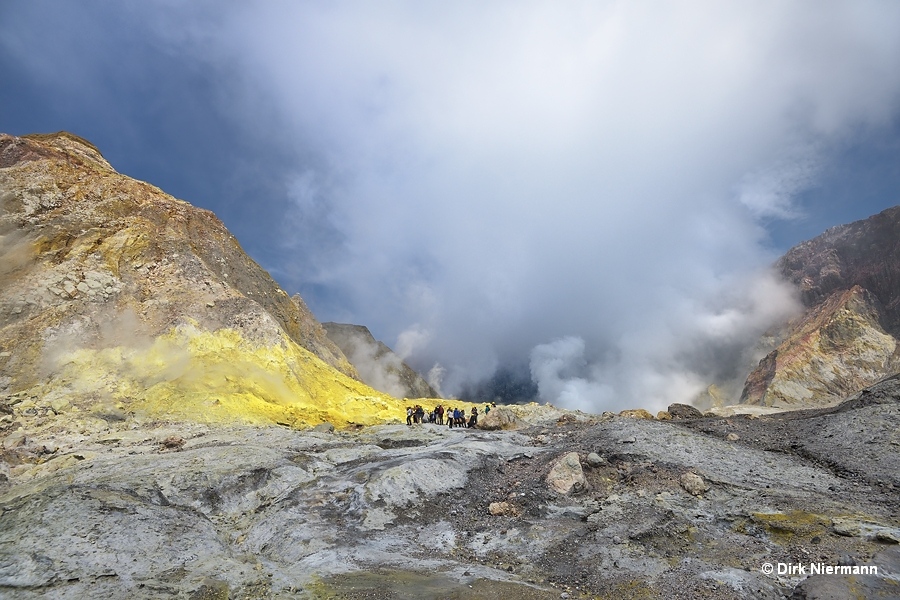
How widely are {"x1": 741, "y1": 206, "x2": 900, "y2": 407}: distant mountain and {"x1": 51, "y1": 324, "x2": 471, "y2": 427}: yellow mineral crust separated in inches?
2832

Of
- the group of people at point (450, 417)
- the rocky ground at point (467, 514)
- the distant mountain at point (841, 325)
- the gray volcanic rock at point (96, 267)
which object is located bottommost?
the rocky ground at point (467, 514)

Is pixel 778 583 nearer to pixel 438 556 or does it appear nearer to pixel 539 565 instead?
pixel 539 565

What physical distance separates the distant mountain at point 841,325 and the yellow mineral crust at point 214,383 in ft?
236

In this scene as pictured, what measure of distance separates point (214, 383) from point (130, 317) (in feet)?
34.1

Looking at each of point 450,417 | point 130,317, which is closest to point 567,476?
point 450,417

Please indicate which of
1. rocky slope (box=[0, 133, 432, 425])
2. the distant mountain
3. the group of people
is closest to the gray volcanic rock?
rocky slope (box=[0, 133, 432, 425])

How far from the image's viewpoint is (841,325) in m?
78.3

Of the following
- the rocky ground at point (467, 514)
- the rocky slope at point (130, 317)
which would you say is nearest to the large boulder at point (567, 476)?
the rocky ground at point (467, 514)

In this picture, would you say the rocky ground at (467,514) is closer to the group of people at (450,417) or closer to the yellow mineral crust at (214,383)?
the yellow mineral crust at (214,383)

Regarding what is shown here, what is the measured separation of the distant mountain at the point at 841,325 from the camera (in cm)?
7344

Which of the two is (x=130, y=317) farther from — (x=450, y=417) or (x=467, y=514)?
(x=467, y=514)

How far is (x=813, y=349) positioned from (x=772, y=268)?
35.2 m

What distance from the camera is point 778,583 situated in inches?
362

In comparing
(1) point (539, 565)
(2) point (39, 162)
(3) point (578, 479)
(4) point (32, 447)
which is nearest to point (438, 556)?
(1) point (539, 565)
